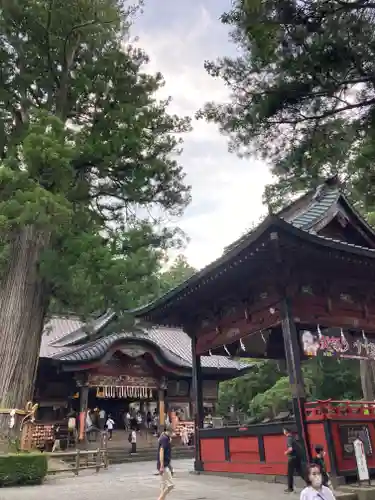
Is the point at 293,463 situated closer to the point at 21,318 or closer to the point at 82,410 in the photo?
the point at 21,318

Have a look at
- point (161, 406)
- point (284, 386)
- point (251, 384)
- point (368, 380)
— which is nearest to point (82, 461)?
point (161, 406)

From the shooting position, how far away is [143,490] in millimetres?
9625

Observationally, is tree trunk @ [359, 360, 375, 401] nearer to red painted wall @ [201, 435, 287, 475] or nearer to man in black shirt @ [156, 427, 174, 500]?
red painted wall @ [201, 435, 287, 475]

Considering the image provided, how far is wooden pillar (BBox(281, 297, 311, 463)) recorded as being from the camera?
9.14 metres

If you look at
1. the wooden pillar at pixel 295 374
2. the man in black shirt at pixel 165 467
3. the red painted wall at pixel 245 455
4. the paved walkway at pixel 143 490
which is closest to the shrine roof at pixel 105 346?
the red painted wall at pixel 245 455

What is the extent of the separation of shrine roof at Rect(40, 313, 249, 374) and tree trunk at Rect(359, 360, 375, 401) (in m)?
5.95

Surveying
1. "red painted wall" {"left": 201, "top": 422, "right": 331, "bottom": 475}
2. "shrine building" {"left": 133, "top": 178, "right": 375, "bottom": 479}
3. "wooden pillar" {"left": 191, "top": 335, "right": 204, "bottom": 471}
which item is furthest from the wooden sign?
"wooden pillar" {"left": 191, "top": 335, "right": 204, "bottom": 471}

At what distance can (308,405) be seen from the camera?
9414 millimetres

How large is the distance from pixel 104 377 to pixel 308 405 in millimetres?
14075

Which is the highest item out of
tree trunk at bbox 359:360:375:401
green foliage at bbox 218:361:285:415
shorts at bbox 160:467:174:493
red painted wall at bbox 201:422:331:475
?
green foliage at bbox 218:361:285:415

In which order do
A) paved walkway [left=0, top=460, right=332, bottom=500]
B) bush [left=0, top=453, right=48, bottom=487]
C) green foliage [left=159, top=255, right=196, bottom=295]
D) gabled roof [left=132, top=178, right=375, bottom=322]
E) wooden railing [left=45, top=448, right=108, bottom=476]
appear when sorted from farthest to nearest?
1. green foliage [left=159, top=255, right=196, bottom=295]
2. wooden railing [left=45, top=448, right=108, bottom=476]
3. bush [left=0, top=453, right=48, bottom=487]
4. gabled roof [left=132, top=178, right=375, bottom=322]
5. paved walkway [left=0, top=460, right=332, bottom=500]

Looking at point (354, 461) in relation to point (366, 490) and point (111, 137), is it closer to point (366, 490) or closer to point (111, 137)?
point (366, 490)

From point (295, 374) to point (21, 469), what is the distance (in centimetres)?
706

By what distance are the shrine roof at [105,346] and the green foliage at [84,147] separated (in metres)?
5.06
